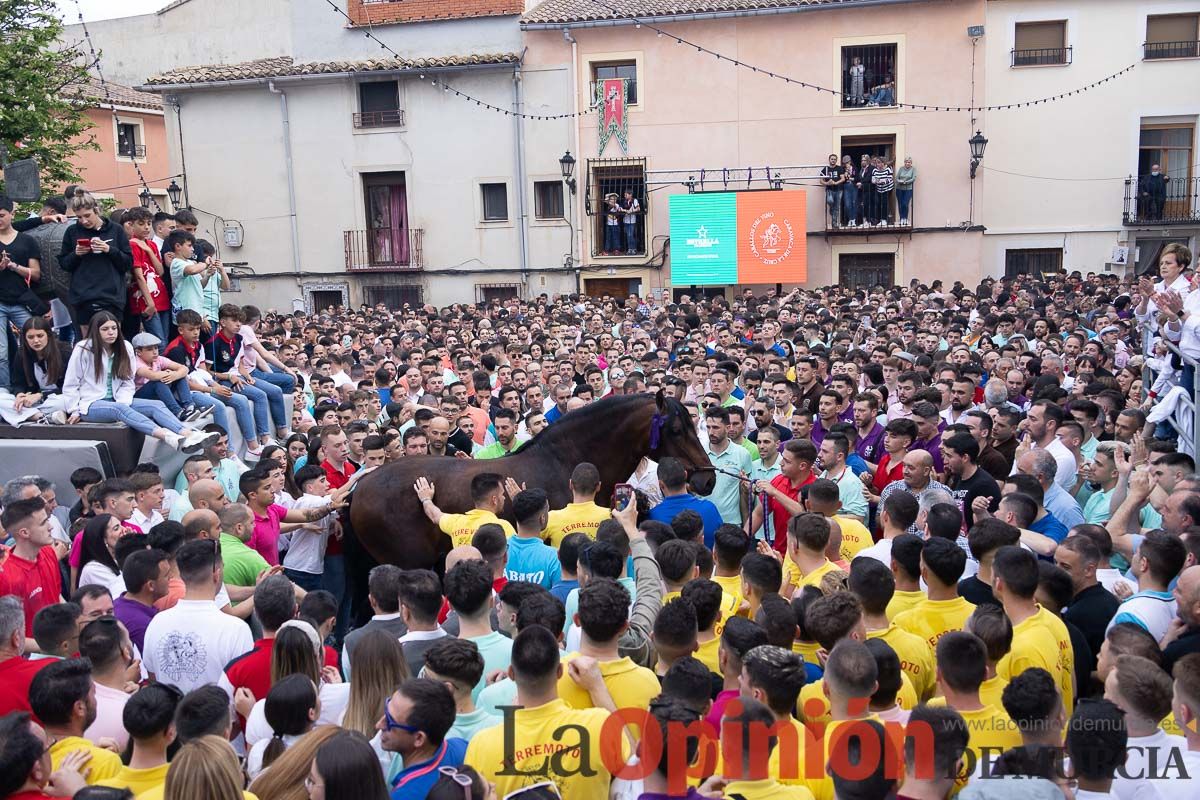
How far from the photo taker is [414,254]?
94.5ft

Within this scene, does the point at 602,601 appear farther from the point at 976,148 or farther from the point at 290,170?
the point at 290,170

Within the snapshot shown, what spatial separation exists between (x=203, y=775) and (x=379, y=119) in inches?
1071

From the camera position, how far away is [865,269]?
88.5ft

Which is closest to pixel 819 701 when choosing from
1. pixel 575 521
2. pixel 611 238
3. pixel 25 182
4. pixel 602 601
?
pixel 602 601

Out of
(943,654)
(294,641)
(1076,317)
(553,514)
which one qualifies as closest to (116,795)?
(294,641)

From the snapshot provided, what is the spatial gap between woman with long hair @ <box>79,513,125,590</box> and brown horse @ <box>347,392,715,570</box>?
196cm

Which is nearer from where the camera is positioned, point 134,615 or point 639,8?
point 134,615

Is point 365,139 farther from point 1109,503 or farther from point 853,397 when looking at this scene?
point 1109,503

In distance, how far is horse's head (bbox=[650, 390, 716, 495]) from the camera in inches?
331

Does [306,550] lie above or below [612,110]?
below

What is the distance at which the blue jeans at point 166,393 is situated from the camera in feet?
30.1

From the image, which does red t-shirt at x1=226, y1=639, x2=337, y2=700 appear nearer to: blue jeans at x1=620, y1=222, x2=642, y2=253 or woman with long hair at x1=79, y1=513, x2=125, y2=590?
woman with long hair at x1=79, y1=513, x2=125, y2=590

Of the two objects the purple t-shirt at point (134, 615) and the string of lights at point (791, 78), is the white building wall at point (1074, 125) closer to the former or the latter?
the string of lights at point (791, 78)

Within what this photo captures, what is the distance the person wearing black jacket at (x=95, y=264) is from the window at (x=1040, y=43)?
23974mm
